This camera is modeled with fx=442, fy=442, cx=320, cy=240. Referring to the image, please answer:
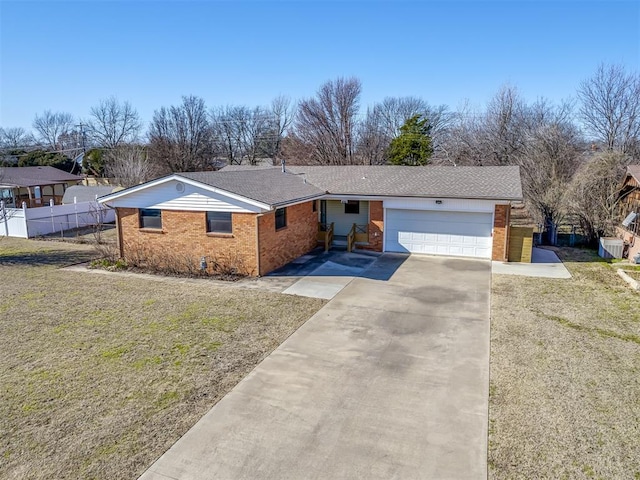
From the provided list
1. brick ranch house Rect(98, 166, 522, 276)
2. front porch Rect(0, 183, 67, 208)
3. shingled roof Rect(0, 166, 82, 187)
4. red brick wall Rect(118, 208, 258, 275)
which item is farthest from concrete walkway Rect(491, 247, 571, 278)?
shingled roof Rect(0, 166, 82, 187)

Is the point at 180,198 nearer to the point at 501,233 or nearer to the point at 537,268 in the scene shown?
the point at 501,233

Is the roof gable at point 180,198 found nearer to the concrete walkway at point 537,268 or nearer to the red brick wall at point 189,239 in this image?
the red brick wall at point 189,239

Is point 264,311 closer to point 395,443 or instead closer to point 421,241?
point 395,443

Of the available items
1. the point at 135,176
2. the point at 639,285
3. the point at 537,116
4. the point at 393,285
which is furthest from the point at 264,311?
the point at 537,116

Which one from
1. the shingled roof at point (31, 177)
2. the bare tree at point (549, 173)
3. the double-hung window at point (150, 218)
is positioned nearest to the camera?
the double-hung window at point (150, 218)

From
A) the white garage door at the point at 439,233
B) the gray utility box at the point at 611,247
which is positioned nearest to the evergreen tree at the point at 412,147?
the white garage door at the point at 439,233

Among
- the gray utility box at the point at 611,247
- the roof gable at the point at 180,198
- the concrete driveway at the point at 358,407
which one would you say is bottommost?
the concrete driveway at the point at 358,407

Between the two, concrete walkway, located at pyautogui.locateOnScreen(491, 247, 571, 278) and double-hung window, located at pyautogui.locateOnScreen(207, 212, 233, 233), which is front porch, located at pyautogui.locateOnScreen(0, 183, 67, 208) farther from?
concrete walkway, located at pyautogui.locateOnScreen(491, 247, 571, 278)

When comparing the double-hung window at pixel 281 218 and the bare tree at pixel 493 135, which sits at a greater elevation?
the bare tree at pixel 493 135
